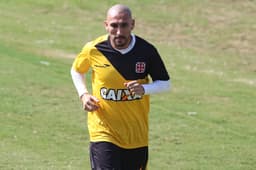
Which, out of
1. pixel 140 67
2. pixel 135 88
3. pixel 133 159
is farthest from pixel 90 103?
pixel 133 159

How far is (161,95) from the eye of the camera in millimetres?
16016

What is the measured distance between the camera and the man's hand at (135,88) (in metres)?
7.16

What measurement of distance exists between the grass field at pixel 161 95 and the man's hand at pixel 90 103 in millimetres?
3383

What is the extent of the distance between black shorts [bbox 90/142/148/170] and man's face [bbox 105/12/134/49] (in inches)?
36.4

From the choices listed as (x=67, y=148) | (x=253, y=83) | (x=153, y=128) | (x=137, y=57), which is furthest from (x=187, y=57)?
(x=137, y=57)

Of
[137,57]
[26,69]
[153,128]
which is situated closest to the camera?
[137,57]

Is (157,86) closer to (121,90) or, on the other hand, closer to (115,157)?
(121,90)

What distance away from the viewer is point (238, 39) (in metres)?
23.9

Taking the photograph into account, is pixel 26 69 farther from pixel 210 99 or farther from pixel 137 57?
pixel 137 57

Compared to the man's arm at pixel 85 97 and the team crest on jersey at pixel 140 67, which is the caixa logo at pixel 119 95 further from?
the team crest on jersey at pixel 140 67

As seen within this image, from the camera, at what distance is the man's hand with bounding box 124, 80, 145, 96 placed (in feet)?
23.5

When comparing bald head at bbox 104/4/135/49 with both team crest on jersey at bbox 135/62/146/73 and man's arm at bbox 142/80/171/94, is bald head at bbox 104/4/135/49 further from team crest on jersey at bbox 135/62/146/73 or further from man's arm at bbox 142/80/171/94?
man's arm at bbox 142/80/171/94

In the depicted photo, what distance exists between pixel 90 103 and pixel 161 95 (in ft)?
28.6

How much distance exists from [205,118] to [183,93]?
2211mm
